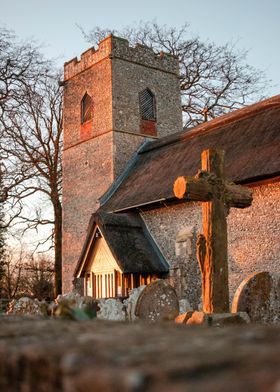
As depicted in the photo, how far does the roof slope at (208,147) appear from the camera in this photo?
13.0 meters

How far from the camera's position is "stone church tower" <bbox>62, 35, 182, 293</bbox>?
65.3ft

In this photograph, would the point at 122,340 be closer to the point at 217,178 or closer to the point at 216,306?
the point at 216,306

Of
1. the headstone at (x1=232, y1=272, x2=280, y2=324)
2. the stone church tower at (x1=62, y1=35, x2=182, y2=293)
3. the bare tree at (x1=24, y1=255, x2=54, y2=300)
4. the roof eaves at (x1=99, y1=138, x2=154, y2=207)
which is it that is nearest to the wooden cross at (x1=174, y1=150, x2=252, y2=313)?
the headstone at (x1=232, y1=272, x2=280, y2=324)

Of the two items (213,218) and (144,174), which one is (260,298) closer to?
(213,218)

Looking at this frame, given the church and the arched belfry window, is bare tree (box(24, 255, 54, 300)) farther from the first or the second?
the arched belfry window

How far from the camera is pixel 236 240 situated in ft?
42.9

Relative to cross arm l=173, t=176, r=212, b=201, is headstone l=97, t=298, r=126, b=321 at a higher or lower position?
lower

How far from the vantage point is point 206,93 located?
27500 mm

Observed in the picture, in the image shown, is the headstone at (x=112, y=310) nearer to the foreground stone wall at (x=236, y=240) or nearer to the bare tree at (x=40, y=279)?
the foreground stone wall at (x=236, y=240)

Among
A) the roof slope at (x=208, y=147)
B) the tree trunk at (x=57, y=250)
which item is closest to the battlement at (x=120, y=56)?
the roof slope at (x=208, y=147)

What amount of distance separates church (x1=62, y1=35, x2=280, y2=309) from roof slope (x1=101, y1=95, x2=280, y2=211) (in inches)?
1.7

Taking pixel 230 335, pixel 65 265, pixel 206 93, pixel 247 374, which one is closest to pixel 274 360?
pixel 247 374

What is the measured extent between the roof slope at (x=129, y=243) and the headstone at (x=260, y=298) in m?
6.18

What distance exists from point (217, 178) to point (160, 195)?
729 cm
